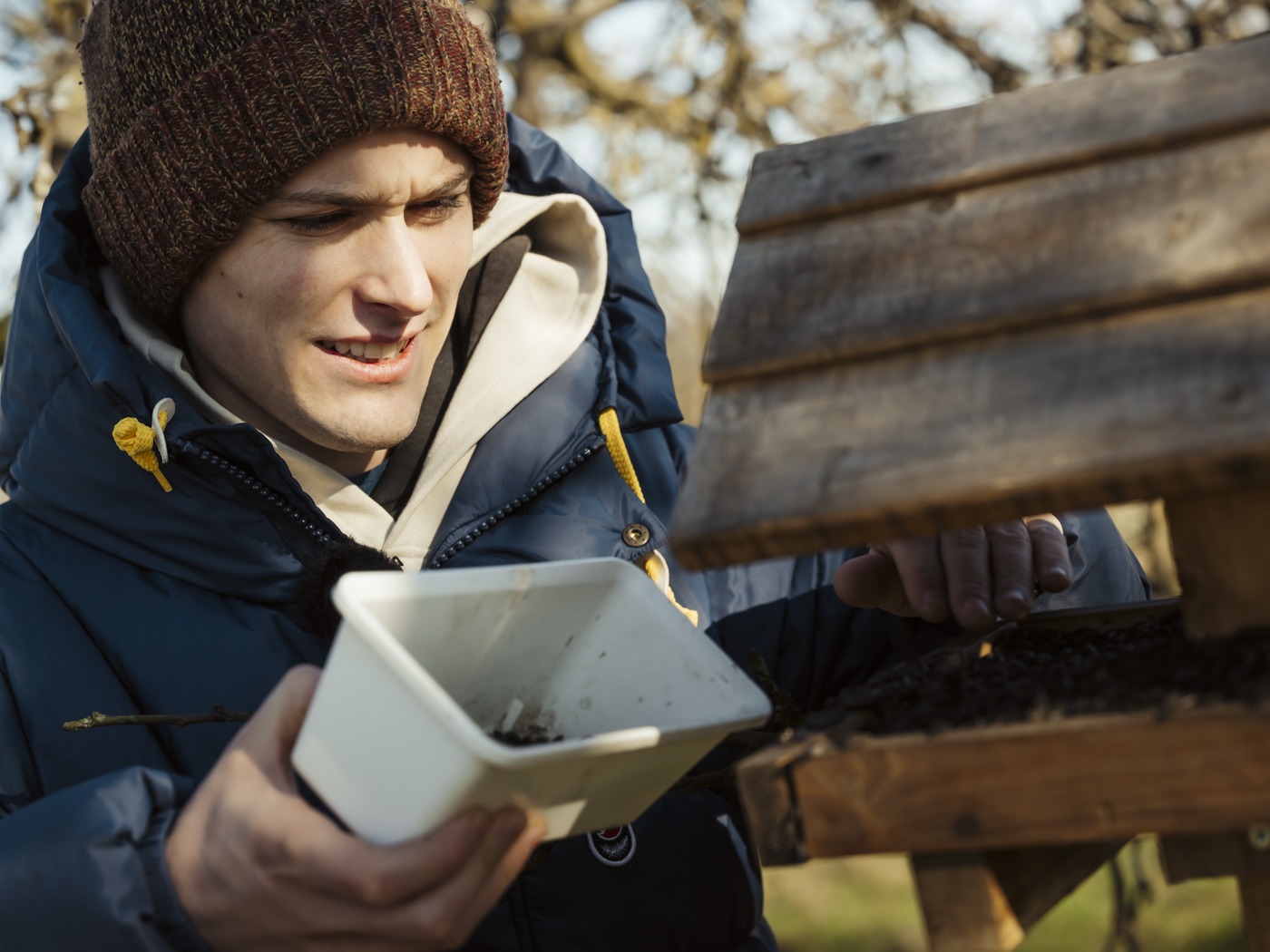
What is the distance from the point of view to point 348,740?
1.22 metres

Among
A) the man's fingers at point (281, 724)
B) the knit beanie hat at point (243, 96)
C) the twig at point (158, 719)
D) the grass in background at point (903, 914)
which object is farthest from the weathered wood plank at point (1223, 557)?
the grass in background at point (903, 914)

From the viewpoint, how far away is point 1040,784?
1.08 metres

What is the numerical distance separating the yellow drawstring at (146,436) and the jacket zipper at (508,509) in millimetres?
438

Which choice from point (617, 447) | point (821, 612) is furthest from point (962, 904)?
point (617, 447)

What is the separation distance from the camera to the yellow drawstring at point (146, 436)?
2010mm

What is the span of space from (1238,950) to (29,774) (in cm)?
534

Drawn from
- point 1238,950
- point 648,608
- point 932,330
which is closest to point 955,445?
point 932,330

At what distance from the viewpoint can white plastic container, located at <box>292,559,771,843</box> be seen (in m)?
1.15

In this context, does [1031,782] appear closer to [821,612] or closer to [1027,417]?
[1027,417]

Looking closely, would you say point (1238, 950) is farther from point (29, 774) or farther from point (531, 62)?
point (29, 774)

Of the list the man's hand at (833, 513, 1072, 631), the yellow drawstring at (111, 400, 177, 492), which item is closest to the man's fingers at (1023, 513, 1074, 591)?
the man's hand at (833, 513, 1072, 631)

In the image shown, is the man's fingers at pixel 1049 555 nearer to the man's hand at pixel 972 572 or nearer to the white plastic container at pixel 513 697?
the man's hand at pixel 972 572

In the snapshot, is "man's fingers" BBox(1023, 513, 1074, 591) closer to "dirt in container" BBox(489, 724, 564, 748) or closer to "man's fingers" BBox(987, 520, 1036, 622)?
"man's fingers" BBox(987, 520, 1036, 622)

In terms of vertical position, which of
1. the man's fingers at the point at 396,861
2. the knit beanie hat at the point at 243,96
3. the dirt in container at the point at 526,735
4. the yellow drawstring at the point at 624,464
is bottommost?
the yellow drawstring at the point at 624,464
